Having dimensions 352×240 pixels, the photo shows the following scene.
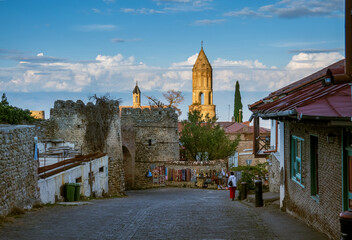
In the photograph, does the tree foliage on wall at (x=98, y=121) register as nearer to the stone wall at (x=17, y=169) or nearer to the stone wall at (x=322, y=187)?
the stone wall at (x=17, y=169)

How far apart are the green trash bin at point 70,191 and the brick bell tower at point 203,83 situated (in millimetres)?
69518

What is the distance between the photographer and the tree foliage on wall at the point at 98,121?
95.1 feet

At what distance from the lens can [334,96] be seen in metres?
8.51

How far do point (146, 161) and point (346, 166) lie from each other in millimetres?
28865

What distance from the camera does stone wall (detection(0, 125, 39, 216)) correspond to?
461 inches

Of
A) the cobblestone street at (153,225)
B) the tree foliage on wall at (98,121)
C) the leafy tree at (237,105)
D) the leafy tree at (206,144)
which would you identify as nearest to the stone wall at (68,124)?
the tree foliage on wall at (98,121)

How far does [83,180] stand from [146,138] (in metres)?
15.5

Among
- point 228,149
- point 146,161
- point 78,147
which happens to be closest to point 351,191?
point 78,147

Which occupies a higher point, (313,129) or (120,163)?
(313,129)

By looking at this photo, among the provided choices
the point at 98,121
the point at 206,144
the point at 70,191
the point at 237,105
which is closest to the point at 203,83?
the point at 237,105

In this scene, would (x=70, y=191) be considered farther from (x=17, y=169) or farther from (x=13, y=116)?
(x=13, y=116)

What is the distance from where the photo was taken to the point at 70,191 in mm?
18109

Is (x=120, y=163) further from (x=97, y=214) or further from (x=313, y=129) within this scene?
(x=313, y=129)

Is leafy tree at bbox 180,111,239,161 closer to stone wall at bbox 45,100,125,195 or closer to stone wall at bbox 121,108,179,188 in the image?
stone wall at bbox 121,108,179,188
